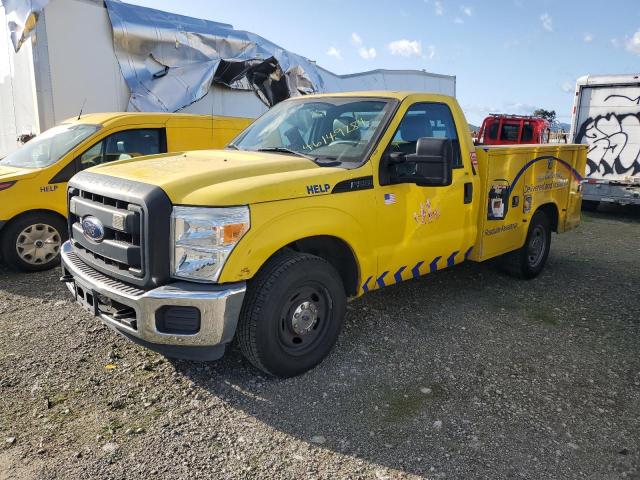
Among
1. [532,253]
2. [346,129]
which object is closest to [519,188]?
[532,253]

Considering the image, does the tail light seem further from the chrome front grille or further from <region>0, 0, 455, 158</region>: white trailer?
<region>0, 0, 455, 158</region>: white trailer

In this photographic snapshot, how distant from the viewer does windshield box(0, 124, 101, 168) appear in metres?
6.13

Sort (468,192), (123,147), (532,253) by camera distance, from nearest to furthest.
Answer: (468,192) < (532,253) < (123,147)

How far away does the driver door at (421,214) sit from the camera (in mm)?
3951

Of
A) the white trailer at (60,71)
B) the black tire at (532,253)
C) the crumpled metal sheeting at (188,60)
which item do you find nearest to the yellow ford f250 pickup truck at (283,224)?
the black tire at (532,253)

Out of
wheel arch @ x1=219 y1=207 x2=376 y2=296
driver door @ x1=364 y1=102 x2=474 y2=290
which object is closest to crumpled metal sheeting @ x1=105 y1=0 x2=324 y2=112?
driver door @ x1=364 y1=102 x2=474 y2=290

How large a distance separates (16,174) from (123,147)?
1239 mm

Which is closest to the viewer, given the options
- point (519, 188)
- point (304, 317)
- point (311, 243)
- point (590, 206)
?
point (304, 317)

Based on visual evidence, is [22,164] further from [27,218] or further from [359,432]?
[359,432]

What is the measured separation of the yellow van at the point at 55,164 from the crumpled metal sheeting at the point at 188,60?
14.7 ft

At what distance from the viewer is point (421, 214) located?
4.21 metres

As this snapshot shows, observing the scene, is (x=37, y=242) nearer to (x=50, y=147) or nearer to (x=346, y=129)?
(x=50, y=147)

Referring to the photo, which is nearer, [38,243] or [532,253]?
[38,243]

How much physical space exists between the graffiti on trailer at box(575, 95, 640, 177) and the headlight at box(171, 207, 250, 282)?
964 centimetres
